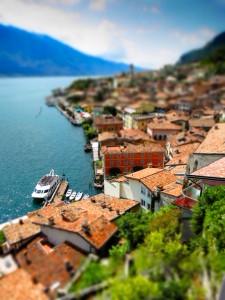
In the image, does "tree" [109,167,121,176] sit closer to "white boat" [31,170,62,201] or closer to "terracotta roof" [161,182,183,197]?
"white boat" [31,170,62,201]

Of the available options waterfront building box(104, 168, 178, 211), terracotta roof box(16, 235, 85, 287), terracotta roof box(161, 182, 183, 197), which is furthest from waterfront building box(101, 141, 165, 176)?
terracotta roof box(16, 235, 85, 287)

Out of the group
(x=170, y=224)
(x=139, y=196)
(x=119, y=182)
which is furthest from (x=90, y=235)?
(x=119, y=182)

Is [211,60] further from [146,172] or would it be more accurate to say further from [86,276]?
[86,276]

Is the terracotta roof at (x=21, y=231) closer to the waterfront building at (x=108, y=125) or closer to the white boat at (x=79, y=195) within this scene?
the white boat at (x=79, y=195)

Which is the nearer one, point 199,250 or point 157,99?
point 199,250

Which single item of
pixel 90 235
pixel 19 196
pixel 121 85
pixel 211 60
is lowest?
pixel 19 196

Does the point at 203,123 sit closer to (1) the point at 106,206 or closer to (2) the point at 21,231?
(1) the point at 106,206

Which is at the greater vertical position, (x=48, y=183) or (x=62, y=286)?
(x=62, y=286)
